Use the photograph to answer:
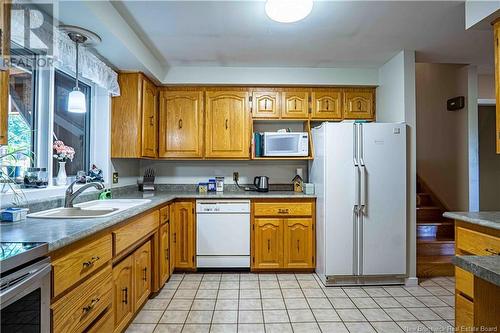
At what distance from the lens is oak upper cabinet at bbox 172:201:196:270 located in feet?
10.2

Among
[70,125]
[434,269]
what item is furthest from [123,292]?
[434,269]

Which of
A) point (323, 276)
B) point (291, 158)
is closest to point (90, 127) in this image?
point (291, 158)

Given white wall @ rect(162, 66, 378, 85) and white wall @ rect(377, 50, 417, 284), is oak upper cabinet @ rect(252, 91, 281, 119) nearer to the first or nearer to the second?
white wall @ rect(162, 66, 378, 85)

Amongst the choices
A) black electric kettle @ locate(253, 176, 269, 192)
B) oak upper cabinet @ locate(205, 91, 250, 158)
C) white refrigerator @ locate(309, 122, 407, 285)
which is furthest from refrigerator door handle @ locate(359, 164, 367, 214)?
oak upper cabinet @ locate(205, 91, 250, 158)

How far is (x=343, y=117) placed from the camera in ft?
11.2

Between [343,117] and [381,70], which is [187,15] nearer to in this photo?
Result: [343,117]

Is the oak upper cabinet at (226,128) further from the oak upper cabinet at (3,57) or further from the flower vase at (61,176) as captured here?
the oak upper cabinet at (3,57)

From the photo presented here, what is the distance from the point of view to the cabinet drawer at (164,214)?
268cm

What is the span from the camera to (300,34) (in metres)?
2.48

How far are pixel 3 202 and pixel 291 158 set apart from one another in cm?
260

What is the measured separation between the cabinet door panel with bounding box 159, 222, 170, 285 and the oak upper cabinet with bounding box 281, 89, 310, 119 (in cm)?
186

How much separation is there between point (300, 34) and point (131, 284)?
2.42m

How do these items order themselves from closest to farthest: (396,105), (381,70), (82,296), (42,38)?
(82,296) → (42,38) → (396,105) → (381,70)

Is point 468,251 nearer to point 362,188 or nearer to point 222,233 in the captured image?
Result: point 362,188
